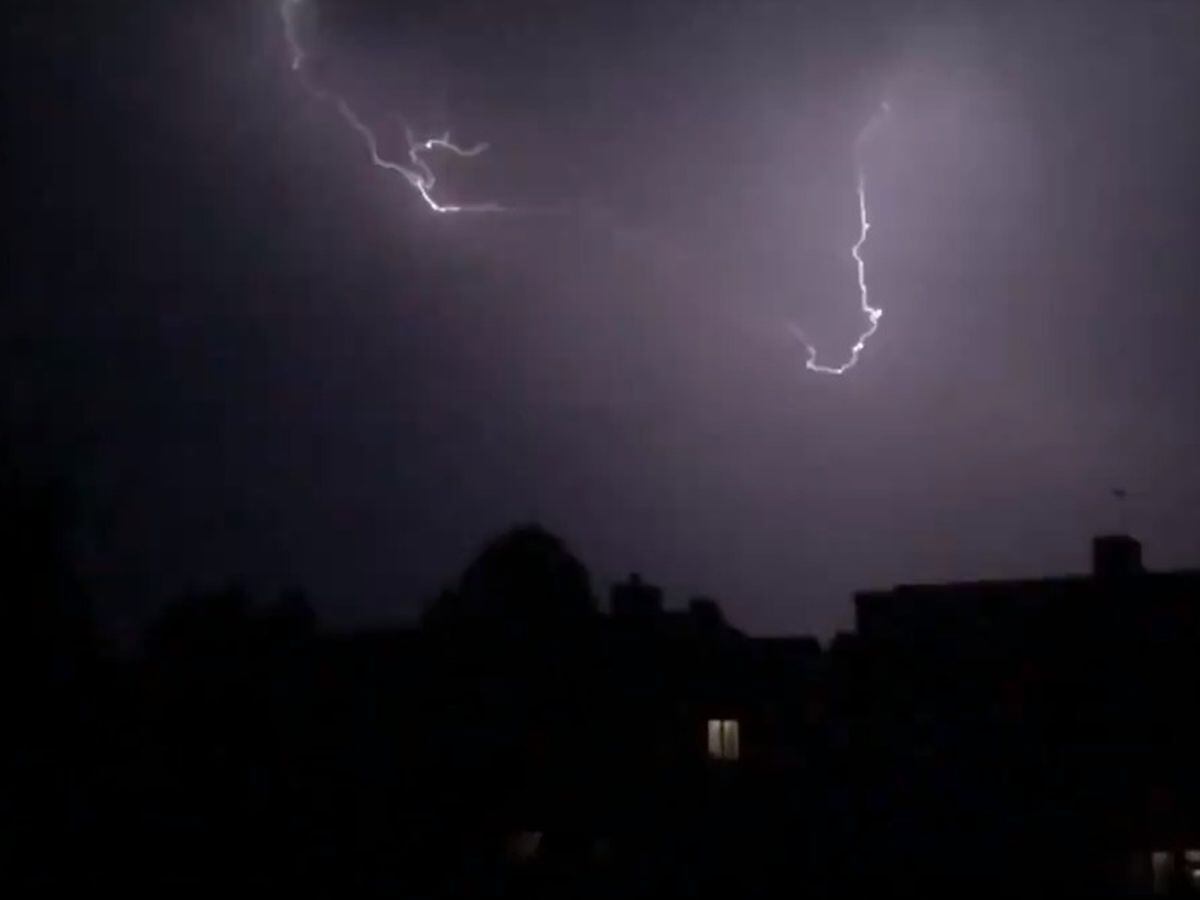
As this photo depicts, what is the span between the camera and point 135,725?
2459 cm

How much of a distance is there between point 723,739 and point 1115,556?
7.02m

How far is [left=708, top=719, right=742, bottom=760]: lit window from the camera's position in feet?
97.0

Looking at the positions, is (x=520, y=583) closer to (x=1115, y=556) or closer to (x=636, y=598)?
(x=636, y=598)

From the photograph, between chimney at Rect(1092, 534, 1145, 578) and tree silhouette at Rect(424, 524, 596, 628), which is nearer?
chimney at Rect(1092, 534, 1145, 578)

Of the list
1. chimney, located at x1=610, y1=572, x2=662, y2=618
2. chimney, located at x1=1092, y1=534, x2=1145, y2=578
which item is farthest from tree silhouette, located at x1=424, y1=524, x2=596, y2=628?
chimney, located at x1=1092, y1=534, x2=1145, y2=578

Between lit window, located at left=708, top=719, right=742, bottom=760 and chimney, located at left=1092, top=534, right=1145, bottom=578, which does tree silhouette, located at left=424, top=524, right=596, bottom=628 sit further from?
chimney, located at left=1092, top=534, right=1145, bottom=578

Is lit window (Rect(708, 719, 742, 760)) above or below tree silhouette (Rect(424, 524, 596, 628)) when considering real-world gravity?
below

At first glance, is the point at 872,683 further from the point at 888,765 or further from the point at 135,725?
Answer: the point at 135,725

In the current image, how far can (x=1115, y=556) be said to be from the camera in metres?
28.5

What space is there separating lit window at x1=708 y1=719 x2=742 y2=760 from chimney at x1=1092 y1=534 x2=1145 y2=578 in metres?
6.39

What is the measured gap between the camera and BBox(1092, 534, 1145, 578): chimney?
2836 centimetres

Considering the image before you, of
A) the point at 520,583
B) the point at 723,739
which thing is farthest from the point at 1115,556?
the point at 520,583

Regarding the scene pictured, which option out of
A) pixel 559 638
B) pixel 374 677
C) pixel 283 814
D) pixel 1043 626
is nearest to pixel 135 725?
pixel 283 814

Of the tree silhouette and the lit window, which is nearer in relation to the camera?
the lit window
